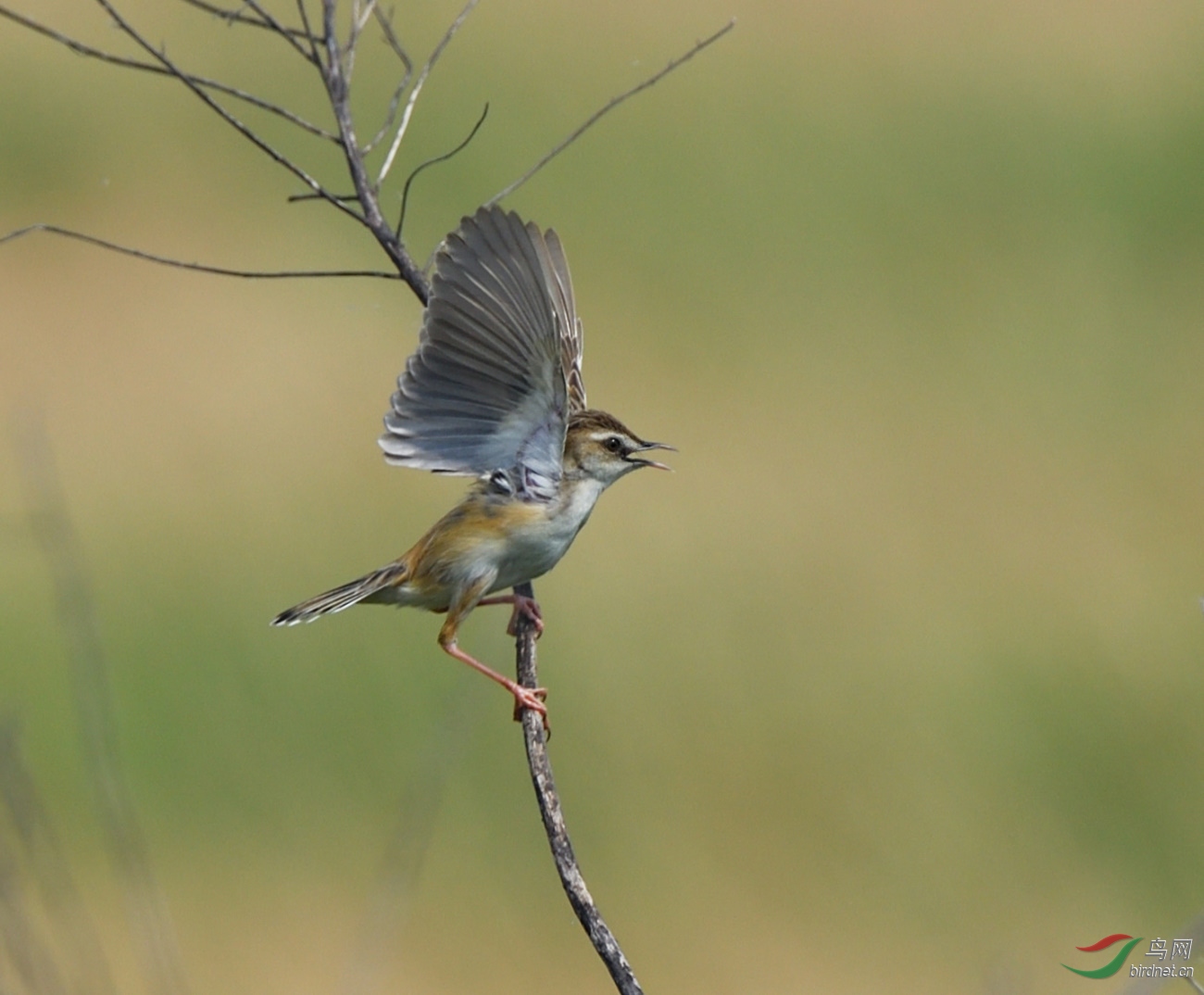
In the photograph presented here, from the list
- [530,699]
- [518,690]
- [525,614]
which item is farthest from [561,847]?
[525,614]

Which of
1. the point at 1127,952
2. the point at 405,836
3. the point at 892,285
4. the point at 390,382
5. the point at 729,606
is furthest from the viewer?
the point at 892,285

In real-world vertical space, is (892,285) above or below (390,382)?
below

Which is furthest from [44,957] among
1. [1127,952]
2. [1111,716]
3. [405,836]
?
[1111,716]

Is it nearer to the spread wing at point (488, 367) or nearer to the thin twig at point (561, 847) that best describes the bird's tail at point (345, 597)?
the spread wing at point (488, 367)

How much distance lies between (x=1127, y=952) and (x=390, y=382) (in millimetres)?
8374

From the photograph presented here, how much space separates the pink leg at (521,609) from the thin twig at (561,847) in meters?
0.16

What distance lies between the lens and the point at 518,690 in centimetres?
305

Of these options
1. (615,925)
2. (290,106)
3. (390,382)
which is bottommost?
(615,925)

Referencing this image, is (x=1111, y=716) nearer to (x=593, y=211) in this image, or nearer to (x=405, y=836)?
(x=405, y=836)

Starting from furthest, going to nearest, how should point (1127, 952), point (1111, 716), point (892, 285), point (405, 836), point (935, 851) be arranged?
point (892, 285), point (1111, 716), point (935, 851), point (405, 836), point (1127, 952)

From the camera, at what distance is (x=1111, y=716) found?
8.47 m

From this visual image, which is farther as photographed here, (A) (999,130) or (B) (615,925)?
(A) (999,130)

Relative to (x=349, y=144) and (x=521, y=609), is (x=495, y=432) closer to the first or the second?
(x=521, y=609)

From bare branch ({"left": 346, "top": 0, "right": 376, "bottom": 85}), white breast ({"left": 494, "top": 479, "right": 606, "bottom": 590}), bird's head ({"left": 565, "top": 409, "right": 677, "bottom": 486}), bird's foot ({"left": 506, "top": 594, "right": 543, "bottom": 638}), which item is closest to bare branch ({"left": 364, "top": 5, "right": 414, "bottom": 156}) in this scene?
bare branch ({"left": 346, "top": 0, "right": 376, "bottom": 85})
